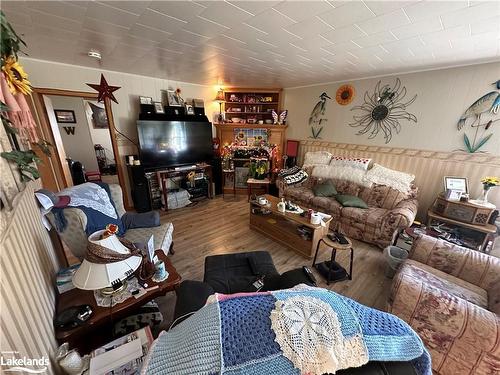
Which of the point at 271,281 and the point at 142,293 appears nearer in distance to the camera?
the point at 142,293

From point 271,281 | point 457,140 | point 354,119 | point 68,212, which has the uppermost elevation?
point 354,119

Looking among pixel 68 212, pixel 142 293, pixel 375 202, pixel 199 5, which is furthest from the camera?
pixel 375 202

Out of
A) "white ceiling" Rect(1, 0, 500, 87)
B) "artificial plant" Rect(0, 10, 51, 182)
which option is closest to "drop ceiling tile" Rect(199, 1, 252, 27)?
"white ceiling" Rect(1, 0, 500, 87)

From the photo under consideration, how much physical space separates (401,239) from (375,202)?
742 mm

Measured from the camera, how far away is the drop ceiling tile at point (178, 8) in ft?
4.48

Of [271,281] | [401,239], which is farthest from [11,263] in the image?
[401,239]

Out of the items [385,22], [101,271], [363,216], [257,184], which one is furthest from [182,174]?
[385,22]

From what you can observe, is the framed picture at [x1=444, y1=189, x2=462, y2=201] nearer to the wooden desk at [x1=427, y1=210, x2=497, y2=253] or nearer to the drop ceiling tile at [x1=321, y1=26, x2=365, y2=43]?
the wooden desk at [x1=427, y1=210, x2=497, y2=253]

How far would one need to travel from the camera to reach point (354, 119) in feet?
11.8

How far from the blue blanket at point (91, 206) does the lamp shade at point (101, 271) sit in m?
0.76

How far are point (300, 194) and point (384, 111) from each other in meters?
1.91

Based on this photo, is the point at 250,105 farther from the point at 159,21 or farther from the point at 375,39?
the point at 159,21

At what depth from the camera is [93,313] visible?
110 centimetres

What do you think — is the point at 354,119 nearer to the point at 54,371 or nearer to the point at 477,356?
the point at 477,356
